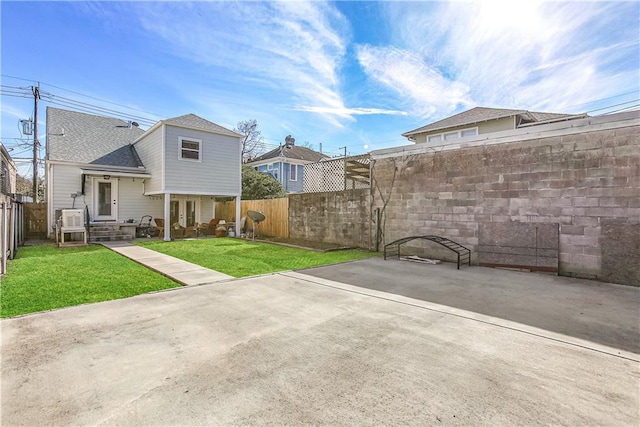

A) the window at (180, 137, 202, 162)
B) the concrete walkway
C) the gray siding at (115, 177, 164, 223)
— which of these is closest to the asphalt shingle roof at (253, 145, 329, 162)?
the window at (180, 137, 202, 162)

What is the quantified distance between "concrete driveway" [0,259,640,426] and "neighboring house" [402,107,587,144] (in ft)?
35.0

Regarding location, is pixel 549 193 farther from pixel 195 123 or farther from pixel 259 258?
pixel 195 123

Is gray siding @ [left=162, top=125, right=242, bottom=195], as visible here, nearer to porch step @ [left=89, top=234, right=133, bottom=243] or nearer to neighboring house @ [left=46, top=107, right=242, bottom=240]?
neighboring house @ [left=46, top=107, right=242, bottom=240]

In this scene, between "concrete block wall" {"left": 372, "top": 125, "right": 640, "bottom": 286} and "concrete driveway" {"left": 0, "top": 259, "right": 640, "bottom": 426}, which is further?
"concrete block wall" {"left": 372, "top": 125, "right": 640, "bottom": 286}

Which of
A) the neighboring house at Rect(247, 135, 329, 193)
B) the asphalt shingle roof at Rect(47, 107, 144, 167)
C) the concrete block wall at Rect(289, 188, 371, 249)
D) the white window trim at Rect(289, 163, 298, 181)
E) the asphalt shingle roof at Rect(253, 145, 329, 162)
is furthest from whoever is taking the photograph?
the asphalt shingle roof at Rect(253, 145, 329, 162)

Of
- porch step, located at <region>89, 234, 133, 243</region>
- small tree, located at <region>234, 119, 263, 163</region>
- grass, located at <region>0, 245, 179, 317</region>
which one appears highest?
small tree, located at <region>234, 119, 263, 163</region>

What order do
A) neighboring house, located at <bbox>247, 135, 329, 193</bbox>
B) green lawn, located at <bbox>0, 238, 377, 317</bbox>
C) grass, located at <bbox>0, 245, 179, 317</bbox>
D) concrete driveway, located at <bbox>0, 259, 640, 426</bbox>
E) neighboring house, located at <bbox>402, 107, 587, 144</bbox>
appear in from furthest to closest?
neighboring house, located at <bbox>247, 135, 329, 193</bbox> → neighboring house, located at <bbox>402, 107, 587, 144</bbox> → green lawn, located at <bbox>0, 238, 377, 317</bbox> → grass, located at <bbox>0, 245, 179, 317</bbox> → concrete driveway, located at <bbox>0, 259, 640, 426</bbox>

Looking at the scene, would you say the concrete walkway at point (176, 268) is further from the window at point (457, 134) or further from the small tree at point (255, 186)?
the window at point (457, 134)

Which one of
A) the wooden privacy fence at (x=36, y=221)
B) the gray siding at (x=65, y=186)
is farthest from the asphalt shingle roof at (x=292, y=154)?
the wooden privacy fence at (x=36, y=221)

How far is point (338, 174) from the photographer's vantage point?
1086cm

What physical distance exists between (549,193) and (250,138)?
2526 centimetres

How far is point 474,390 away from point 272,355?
1585mm

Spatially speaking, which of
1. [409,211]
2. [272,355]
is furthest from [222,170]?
[272,355]

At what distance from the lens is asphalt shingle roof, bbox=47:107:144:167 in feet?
42.8
